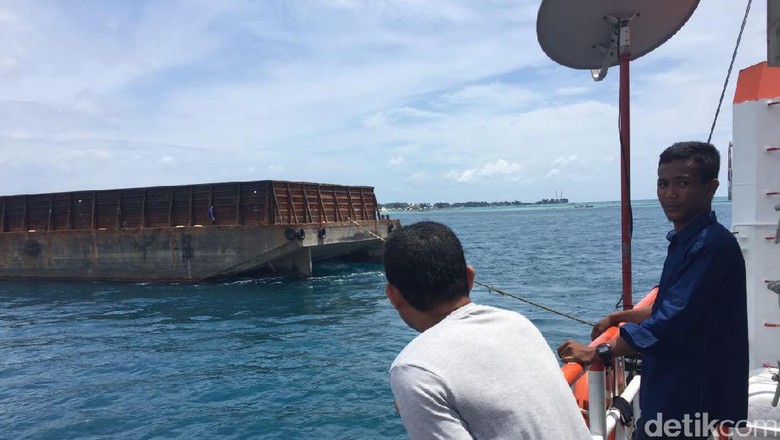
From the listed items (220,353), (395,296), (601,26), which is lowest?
(220,353)

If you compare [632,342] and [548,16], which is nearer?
[632,342]

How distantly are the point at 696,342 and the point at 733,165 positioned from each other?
2683mm

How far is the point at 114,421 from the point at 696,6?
8.43 m

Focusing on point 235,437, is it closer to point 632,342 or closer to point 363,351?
point 363,351

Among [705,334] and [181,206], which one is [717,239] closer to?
[705,334]

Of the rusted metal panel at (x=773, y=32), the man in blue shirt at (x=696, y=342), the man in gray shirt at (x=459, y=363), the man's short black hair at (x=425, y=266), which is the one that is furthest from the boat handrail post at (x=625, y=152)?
the man's short black hair at (x=425, y=266)

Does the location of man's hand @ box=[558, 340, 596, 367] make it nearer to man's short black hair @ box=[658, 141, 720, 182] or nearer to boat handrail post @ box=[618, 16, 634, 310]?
man's short black hair @ box=[658, 141, 720, 182]

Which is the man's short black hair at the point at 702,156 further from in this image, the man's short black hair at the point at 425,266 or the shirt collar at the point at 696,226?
the man's short black hair at the point at 425,266

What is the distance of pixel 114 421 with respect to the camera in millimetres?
7773

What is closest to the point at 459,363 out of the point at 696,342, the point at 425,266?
the point at 425,266

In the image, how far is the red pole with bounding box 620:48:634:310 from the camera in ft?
11.5

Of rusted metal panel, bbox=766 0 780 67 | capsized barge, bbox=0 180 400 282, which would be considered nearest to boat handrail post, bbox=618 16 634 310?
rusted metal panel, bbox=766 0 780 67

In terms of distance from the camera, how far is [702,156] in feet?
8.13

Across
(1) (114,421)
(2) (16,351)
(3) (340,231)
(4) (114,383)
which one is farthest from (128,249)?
(1) (114,421)
